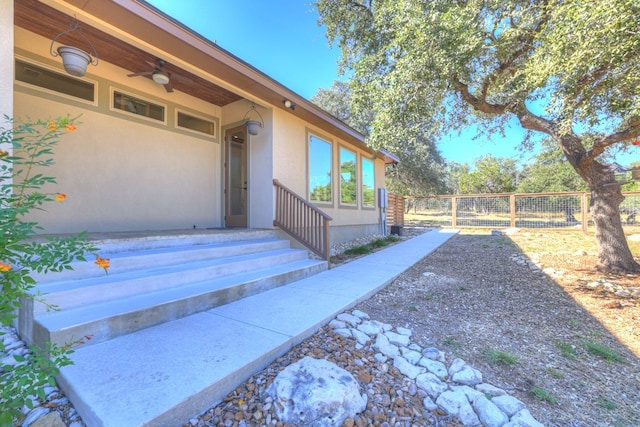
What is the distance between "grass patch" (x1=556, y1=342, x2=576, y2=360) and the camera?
2.40 metres

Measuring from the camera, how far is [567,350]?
2.47 m

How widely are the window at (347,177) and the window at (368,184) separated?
0.68m

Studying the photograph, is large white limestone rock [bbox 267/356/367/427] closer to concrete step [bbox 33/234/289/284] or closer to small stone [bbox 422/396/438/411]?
small stone [bbox 422/396/438/411]

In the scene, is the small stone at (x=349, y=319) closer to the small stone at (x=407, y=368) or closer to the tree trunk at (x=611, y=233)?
the small stone at (x=407, y=368)

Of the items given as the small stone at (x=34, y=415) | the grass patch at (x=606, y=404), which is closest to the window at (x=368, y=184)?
the grass patch at (x=606, y=404)

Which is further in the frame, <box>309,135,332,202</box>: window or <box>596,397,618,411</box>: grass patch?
<box>309,135,332,202</box>: window

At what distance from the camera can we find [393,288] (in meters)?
4.11

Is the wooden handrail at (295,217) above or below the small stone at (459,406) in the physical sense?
above

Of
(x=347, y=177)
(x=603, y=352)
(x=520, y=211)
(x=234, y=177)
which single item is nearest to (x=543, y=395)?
(x=603, y=352)

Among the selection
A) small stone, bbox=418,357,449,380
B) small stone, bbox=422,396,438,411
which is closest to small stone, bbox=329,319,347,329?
small stone, bbox=418,357,449,380

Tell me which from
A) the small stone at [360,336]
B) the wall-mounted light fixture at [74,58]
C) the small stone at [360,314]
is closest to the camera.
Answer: the small stone at [360,336]

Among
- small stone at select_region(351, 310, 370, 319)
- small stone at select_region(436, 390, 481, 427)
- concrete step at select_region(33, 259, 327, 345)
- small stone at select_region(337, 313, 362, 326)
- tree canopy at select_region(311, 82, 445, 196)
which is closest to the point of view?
small stone at select_region(436, 390, 481, 427)

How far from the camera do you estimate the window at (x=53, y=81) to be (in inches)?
145

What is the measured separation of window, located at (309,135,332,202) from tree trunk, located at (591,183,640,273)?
5.25 meters
